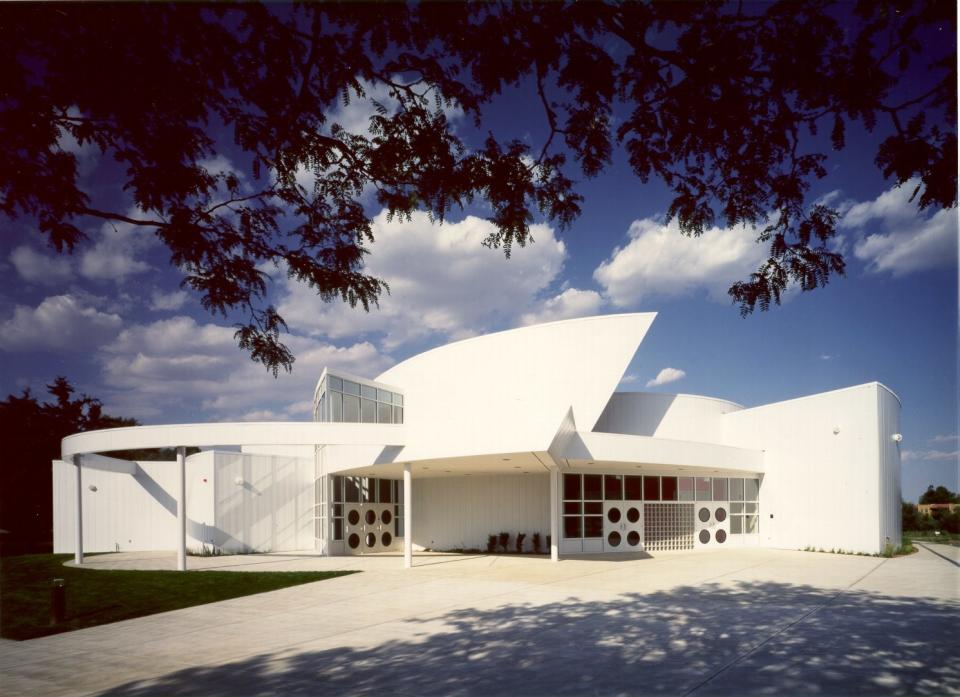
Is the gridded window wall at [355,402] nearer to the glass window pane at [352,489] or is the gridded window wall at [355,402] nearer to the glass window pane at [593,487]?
the glass window pane at [352,489]

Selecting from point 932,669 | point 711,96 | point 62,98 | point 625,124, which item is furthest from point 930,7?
point 62,98

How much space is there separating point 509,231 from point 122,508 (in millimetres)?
24684

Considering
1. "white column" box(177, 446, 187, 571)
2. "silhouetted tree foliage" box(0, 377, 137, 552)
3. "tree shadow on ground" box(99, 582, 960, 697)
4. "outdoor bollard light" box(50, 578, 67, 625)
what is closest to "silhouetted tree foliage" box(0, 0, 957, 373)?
"tree shadow on ground" box(99, 582, 960, 697)

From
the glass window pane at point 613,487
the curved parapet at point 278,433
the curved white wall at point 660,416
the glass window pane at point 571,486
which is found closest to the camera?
the curved parapet at point 278,433

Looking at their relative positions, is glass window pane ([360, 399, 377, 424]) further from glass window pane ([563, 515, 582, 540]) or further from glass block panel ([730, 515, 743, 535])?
glass block panel ([730, 515, 743, 535])

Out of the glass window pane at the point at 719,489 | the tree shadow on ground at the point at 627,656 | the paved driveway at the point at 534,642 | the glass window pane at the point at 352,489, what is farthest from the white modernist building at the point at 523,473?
the tree shadow on ground at the point at 627,656

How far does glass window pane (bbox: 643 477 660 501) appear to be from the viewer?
75.4ft

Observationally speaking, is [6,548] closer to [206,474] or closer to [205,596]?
[206,474]

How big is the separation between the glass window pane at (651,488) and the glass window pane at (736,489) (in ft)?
10.8

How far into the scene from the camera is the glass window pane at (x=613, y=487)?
22219 millimetres

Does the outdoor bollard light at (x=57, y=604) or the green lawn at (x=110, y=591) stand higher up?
the outdoor bollard light at (x=57, y=604)

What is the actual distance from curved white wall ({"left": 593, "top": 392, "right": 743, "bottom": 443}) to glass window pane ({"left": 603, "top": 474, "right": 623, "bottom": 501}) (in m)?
3.36

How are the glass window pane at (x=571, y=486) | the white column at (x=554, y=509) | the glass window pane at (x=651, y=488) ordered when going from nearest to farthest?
1. the white column at (x=554, y=509)
2. the glass window pane at (x=571, y=486)
3. the glass window pane at (x=651, y=488)

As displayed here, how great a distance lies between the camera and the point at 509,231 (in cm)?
679
